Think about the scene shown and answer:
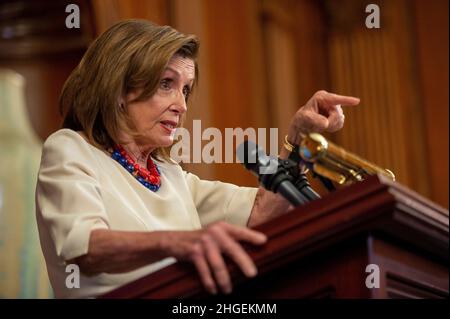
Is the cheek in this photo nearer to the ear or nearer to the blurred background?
the ear

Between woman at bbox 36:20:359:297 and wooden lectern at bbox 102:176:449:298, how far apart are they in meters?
0.19

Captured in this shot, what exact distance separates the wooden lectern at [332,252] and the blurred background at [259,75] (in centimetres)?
221

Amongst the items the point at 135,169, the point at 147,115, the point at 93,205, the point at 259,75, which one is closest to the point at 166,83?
the point at 147,115

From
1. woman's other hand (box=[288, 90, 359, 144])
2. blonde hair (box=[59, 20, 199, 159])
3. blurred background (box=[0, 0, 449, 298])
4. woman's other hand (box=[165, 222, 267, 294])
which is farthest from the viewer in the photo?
blurred background (box=[0, 0, 449, 298])

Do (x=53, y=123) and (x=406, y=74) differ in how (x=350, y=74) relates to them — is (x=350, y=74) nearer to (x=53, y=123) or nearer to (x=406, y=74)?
(x=406, y=74)

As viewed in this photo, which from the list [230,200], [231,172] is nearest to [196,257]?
[230,200]

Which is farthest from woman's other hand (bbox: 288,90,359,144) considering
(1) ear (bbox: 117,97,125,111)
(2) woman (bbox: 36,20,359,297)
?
(1) ear (bbox: 117,97,125,111)

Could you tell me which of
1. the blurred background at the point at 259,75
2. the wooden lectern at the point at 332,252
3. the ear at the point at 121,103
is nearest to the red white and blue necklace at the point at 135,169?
the ear at the point at 121,103

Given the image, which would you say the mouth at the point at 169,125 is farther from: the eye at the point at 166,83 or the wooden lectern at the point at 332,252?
the wooden lectern at the point at 332,252

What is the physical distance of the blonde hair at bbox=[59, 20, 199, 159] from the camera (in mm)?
1828

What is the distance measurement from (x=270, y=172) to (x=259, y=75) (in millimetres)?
3126

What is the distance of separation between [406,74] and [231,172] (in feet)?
5.82

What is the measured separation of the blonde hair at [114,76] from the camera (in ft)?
6.00

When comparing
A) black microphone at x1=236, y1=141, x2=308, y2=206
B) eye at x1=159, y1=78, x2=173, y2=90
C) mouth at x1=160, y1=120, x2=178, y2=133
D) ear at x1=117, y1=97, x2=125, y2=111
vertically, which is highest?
eye at x1=159, y1=78, x2=173, y2=90
